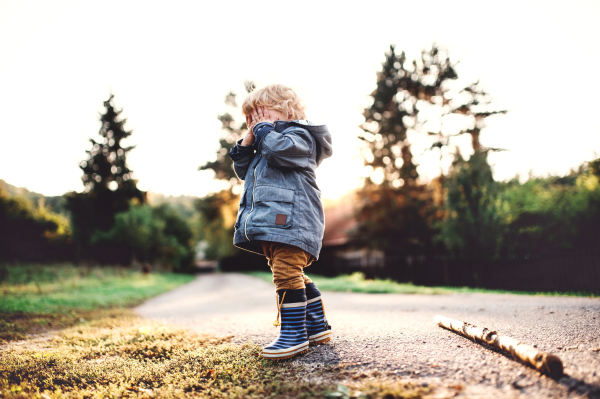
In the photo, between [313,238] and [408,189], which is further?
[408,189]

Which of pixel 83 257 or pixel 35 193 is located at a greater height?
pixel 35 193

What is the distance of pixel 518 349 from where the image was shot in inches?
60.1

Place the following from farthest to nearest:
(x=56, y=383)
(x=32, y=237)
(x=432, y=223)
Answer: (x=32, y=237) → (x=432, y=223) → (x=56, y=383)

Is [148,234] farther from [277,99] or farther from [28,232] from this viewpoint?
[277,99]

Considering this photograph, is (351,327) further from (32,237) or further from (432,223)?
(32,237)

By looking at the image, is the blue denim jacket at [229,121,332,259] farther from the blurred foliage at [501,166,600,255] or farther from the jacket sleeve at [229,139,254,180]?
the blurred foliage at [501,166,600,255]

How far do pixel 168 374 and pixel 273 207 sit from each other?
43.6 inches

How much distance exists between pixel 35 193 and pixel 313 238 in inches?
1066

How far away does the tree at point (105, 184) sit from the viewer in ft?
85.6

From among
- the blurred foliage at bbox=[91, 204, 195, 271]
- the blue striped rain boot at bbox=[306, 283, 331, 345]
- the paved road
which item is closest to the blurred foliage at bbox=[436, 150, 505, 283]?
the paved road

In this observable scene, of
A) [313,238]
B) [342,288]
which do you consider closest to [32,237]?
[342,288]

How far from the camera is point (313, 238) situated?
88.5 inches

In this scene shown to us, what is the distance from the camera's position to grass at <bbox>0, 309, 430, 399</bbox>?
155 centimetres

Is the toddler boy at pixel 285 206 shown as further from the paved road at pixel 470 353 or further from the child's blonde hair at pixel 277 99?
the paved road at pixel 470 353
